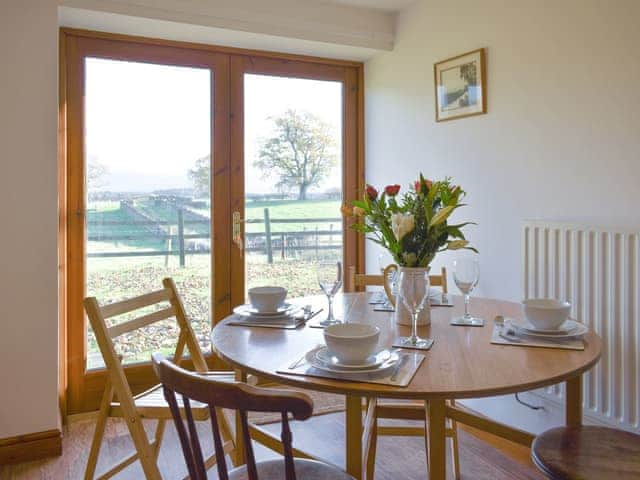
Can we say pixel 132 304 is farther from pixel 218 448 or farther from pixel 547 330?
pixel 547 330

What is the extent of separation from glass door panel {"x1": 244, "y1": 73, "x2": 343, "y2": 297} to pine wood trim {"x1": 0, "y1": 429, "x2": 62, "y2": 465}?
1.41 m

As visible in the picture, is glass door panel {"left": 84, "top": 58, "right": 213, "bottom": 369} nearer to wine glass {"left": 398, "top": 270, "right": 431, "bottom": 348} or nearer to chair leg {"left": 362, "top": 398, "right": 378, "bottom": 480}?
chair leg {"left": 362, "top": 398, "right": 378, "bottom": 480}

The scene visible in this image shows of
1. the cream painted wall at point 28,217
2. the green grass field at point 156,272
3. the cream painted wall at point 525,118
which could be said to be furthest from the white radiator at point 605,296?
the cream painted wall at point 28,217

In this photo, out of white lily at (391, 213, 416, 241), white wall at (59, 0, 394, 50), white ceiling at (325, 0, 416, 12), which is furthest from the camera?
white ceiling at (325, 0, 416, 12)

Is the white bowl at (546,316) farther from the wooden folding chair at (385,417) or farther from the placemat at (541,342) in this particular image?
the wooden folding chair at (385,417)

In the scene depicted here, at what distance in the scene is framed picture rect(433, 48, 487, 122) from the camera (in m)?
2.80

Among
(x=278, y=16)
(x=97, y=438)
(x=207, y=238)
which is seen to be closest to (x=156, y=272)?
(x=207, y=238)

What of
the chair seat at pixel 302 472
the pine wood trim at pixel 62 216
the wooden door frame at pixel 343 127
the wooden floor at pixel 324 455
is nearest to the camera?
the chair seat at pixel 302 472

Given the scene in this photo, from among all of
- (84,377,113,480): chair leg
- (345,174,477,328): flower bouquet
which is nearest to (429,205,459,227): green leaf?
(345,174,477,328): flower bouquet

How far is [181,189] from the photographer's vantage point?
3.30m

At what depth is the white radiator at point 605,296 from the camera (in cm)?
205

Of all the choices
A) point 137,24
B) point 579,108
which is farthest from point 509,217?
point 137,24

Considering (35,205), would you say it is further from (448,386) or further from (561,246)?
(561,246)

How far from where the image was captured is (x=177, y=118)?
328 cm
